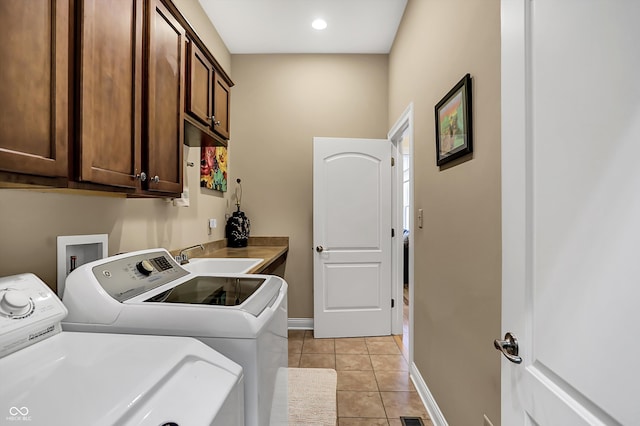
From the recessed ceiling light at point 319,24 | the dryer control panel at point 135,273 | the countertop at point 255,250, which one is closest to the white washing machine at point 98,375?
the dryer control panel at point 135,273

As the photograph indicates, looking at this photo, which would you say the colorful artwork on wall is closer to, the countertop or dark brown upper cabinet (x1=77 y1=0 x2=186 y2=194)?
the countertop

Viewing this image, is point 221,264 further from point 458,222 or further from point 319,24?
point 319,24

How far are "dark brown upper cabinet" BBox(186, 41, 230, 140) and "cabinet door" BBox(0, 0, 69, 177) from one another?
2.55 feet

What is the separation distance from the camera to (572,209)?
583mm

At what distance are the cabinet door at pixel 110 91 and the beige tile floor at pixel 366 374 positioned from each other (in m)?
1.84

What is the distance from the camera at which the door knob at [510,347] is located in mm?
758

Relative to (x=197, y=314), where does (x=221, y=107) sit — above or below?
above

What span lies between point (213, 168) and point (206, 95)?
107 centimetres

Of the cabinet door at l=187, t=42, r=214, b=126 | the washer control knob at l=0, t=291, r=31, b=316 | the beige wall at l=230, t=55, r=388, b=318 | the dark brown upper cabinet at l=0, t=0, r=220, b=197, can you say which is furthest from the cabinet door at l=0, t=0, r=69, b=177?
the beige wall at l=230, t=55, r=388, b=318

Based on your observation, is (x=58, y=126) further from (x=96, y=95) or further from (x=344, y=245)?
(x=344, y=245)

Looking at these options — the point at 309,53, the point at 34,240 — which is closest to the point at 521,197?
the point at 34,240

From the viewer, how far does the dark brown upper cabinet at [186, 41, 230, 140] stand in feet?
5.17

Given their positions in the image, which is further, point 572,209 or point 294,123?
point 294,123

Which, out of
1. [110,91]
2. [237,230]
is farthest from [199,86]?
[237,230]
